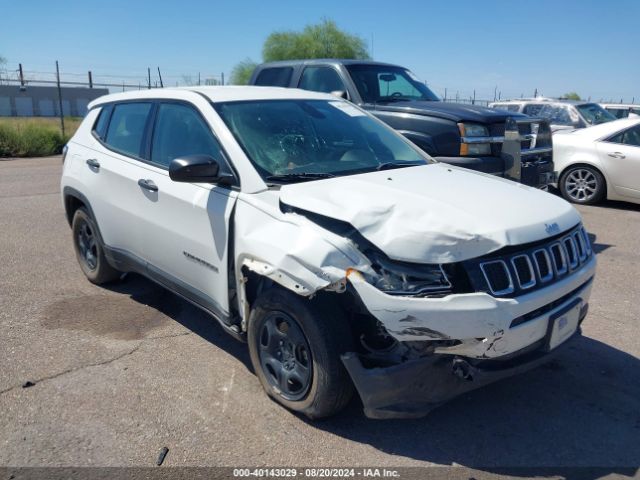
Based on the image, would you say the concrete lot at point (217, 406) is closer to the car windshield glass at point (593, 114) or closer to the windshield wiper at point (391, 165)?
the windshield wiper at point (391, 165)

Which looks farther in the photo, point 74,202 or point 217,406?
point 74,202

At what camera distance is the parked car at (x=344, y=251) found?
114 inches

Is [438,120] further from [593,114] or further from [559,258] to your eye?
[593,114]

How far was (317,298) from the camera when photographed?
3191mm

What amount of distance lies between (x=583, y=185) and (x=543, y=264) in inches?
301

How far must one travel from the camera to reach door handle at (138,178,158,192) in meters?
4.28

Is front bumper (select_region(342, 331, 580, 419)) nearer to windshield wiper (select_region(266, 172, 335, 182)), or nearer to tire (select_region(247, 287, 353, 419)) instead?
tire (select_region(247, 287, 353, 419))

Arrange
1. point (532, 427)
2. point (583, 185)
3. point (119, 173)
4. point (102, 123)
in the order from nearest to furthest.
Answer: point (532, 427), point (119, 173), point (102, 123), point (583, 185)

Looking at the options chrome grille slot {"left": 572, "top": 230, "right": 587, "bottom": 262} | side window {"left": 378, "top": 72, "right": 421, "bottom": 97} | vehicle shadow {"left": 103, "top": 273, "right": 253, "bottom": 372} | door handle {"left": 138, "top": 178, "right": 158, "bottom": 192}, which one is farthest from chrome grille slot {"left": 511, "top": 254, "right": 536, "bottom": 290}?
side window {"left": 378, "top": 72, "right": 421, "bottom": 97}

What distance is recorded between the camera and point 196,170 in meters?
3.57

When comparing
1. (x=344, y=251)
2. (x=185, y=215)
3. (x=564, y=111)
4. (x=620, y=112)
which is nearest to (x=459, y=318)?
(x=344, y=251)

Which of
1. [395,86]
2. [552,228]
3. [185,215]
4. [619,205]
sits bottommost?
[619,205]

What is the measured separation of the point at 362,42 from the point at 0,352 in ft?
104

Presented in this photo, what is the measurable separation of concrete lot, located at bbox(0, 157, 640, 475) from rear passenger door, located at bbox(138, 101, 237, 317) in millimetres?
553
